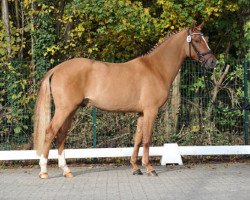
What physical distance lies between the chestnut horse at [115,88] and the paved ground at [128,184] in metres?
0.54

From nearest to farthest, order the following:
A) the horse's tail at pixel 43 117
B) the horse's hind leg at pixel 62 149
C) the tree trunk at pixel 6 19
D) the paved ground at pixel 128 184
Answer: the paved ground at pixel 128 184
the horse's tail at pixel 43 117
the horse's hind leg at pixel 62 149
the tree trunk at pixel 6 19

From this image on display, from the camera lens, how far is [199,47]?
38.7ft

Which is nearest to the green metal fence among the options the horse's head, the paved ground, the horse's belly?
the paved ground

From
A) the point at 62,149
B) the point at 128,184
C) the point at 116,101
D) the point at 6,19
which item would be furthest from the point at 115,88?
the point at 6,19

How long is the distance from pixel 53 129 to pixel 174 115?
3930 millimetres

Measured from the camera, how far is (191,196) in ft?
28.6

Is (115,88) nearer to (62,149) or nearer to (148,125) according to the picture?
(148,125)

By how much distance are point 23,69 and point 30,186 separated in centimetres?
438

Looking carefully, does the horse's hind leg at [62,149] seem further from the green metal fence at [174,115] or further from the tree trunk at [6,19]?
the tree trunk at [6,19]

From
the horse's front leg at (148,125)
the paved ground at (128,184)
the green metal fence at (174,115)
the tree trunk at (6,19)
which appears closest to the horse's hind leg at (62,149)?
the paved ground at (128,184)

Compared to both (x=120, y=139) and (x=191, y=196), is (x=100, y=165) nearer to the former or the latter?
(x=120, y=139)

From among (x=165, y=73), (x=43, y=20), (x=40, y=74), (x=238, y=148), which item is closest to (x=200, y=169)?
(x=238, y=148)

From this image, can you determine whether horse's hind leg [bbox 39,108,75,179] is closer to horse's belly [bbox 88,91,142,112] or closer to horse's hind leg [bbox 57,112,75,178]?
horse's hind leg [bbox 57,112,75,178]

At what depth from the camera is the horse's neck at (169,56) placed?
11797 mm
